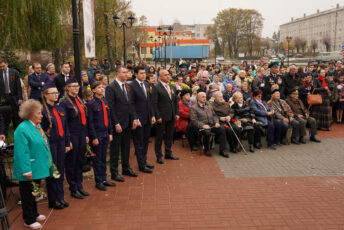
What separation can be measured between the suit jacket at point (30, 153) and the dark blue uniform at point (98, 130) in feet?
3.51

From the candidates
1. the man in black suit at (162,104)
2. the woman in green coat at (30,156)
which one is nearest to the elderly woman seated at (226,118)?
the man in black suit at (162,104)

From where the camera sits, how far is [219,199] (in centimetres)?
522

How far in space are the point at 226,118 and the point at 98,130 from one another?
3772mm

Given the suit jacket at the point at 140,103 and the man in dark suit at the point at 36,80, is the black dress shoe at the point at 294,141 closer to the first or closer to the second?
the suit jacket at the point at 140,103

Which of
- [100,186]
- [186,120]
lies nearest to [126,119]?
[100,186]

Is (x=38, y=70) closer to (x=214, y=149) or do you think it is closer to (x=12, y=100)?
(x=12, y=100)

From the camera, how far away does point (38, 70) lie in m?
9.13

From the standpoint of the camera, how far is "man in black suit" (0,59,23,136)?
303 inches

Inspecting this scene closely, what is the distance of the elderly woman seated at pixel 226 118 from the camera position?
8.06 metres

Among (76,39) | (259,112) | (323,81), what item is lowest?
(259,112)

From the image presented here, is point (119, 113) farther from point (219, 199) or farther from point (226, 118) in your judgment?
point (226, 118)

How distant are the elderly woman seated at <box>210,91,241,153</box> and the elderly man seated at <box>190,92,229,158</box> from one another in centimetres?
23

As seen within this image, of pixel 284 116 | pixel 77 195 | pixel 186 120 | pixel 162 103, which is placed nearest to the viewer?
pixel 77 195

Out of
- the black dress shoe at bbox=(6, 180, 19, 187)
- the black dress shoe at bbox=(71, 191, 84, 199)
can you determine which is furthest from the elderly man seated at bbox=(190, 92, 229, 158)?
the black dress shoe at bbox=(6, 180, 19, 187)
